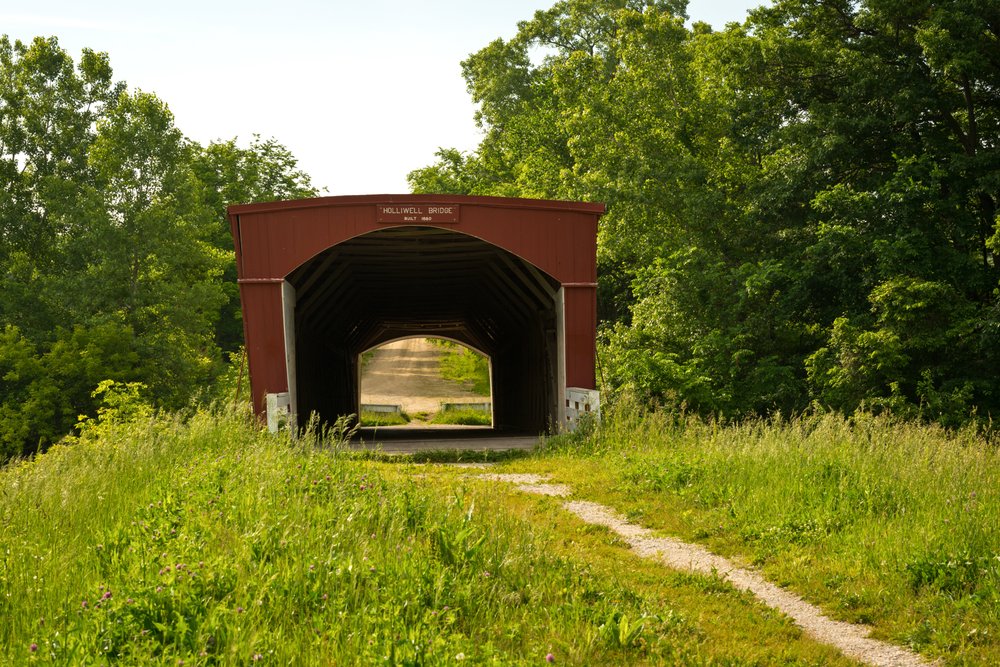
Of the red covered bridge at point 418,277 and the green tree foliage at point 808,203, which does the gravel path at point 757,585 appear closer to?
the red covered bridge at point 418,277

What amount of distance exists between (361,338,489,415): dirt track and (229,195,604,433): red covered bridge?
22788 millimetres

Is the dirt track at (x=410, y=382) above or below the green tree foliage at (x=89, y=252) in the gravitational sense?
below

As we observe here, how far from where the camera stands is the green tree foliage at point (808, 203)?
1748 centimetres

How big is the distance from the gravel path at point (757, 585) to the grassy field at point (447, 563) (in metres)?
0.13

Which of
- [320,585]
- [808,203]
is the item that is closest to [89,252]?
[808,203]

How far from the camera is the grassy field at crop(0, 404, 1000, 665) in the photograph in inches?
171

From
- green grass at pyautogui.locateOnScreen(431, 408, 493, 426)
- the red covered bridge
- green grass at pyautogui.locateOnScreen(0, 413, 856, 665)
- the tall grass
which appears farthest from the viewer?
green grass at pyautogui.locateOnScreen(431, 408, 493, 426)

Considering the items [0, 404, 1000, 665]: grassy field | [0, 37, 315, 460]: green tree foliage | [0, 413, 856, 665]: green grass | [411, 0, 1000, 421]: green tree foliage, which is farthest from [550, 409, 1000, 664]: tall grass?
[0, 37, 315, 460]: green tree foliage

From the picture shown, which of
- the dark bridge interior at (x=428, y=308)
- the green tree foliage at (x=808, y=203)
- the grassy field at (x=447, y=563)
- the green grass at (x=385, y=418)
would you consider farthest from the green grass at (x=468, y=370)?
the grassy field at (x=447, y=563)

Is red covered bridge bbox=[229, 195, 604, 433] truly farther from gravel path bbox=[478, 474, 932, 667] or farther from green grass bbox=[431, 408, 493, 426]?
green grass bbox=[431, 408, 493, 426]

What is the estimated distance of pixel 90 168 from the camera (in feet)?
124

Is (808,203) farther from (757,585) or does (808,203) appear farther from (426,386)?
(426,386)

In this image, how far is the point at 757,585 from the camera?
20.5ft

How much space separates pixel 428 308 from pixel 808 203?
37.1ft
